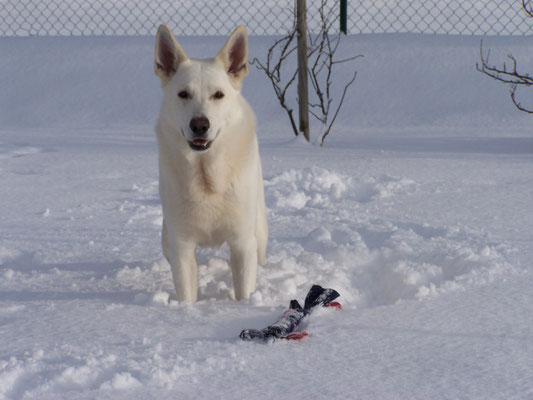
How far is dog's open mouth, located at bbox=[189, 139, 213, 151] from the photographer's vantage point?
2.27 m

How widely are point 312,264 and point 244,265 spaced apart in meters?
0.49

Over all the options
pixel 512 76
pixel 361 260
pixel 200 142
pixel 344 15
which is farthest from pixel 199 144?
pixel 344 15

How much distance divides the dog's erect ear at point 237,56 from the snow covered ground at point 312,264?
830 mm

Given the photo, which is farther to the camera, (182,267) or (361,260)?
(361,260)

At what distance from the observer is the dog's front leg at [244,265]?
97.3 inches

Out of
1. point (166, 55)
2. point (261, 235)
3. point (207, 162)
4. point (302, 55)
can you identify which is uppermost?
point (166, 55)

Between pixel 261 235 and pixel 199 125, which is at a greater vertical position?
pixel 199 125

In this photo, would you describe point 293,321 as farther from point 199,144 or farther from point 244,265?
point 199,144

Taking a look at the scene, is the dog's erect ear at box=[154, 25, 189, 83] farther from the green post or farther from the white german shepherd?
the green post

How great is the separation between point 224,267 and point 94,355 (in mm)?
1296

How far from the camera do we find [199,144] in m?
2.28

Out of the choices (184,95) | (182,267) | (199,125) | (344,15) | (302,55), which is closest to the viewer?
(199,125)

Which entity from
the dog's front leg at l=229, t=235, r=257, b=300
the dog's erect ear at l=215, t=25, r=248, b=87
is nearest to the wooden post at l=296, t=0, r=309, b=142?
the dog's erect ear at l=215, t=25, r=248, b=87

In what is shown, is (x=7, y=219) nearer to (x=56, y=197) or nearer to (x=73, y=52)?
(x=56, y=197)
